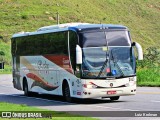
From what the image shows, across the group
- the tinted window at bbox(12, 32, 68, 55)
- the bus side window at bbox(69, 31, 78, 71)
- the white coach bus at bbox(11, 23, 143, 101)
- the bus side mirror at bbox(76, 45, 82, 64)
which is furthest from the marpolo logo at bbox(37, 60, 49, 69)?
the bus side mirror at bbox(76, 45, 82, 64)

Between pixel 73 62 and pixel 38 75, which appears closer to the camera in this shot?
pixel 73 62

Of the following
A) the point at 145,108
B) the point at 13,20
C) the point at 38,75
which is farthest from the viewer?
the point at 13,20

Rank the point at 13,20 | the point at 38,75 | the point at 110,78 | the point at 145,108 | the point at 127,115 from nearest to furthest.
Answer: the point at 127,115
the point at 145,108
the point at 110,78
the point at 38,75
the point at 13,20

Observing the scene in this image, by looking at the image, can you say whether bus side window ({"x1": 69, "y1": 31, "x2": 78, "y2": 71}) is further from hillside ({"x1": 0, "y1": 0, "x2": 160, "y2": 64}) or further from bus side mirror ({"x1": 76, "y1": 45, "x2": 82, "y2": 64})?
hillside ({"x1": 0, "y1": 0, "x2": 160, "y2": 64})

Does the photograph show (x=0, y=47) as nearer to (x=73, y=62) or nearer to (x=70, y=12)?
(x=70, y=12)

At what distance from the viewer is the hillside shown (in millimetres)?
104281

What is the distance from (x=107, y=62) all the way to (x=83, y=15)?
89.5m

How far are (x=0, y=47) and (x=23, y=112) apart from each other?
72.4 m

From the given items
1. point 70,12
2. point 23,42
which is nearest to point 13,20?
point 70,12

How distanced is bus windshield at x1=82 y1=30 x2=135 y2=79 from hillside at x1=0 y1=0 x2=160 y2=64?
212 ft

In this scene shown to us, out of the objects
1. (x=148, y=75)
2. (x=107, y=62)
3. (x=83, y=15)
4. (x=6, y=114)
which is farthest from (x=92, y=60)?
(x=83, y=15)

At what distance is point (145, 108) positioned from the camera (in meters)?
21.6

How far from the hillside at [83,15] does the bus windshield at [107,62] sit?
6452 centimetres

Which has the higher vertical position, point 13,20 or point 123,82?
point 13,20
